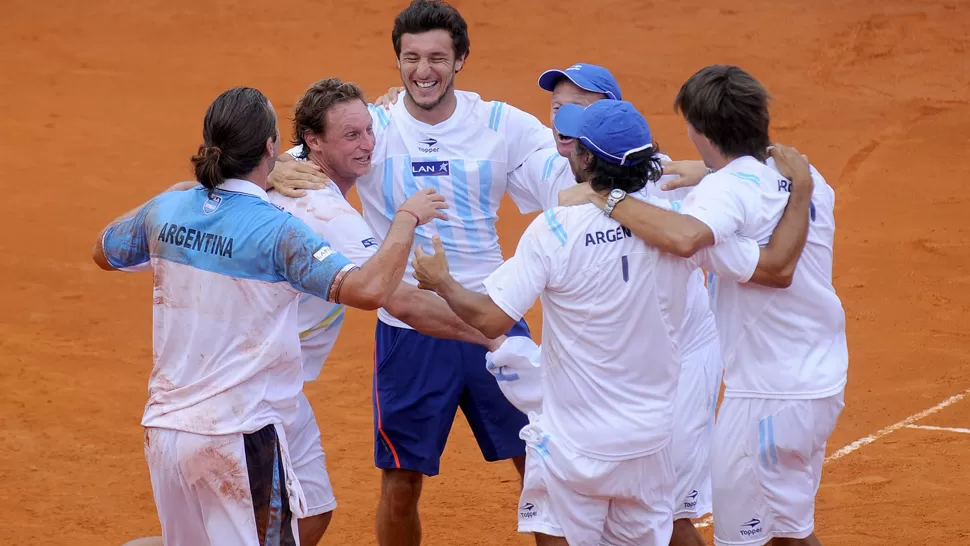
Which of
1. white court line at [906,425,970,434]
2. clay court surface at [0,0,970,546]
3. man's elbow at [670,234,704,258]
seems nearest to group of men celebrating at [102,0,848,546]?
man's elbow at [670,234,704,258]

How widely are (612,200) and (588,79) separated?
1496mm

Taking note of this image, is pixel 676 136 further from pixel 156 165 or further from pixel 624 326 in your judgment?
pixel 624 326

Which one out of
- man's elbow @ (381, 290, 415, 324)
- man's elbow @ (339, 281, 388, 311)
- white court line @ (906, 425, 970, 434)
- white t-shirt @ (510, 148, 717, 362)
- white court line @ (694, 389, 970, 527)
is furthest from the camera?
white court line @ (906, 425, 970, 434)

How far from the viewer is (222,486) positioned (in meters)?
4.94

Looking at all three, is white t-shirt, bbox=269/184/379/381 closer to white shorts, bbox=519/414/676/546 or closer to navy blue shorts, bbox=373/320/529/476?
navy blue shorts, bbox=373/320/529/476

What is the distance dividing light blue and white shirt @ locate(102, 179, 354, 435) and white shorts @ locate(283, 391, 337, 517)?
47.7 inches

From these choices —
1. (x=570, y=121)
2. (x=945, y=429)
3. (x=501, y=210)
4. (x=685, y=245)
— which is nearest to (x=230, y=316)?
(x=570, y=121)

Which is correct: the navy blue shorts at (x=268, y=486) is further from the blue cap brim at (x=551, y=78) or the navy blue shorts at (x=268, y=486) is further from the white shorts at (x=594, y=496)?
the blue cap brim at (x=551, y=78)

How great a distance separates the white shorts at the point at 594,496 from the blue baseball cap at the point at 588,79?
6.29 ft

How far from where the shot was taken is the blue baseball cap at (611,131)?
4980 mm

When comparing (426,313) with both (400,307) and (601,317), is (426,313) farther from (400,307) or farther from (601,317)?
(601,317)

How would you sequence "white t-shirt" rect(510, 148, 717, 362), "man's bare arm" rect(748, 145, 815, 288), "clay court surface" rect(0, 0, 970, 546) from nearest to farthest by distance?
1. "man's bare arm" rect(748, 145, 815, 288)
2. "white t-shirt" rect(510, 148, 717, 362)
3. "clay court surface" rect(0, 0, 970, 546)

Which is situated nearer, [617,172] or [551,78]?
[617,172]

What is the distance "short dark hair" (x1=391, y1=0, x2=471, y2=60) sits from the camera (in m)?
6.72
